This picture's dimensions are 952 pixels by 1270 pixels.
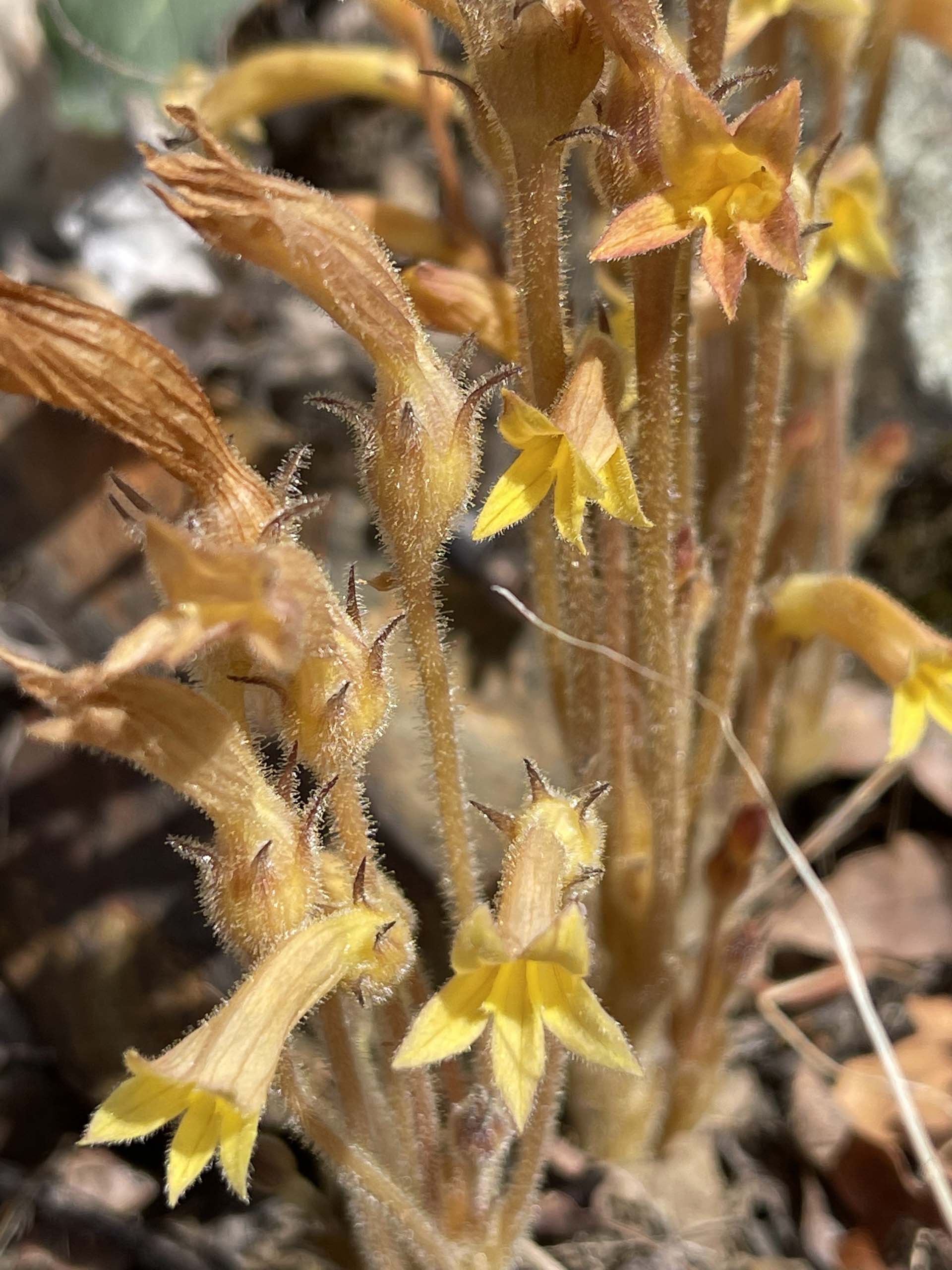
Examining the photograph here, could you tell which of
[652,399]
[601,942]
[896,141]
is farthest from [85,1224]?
[896,141]

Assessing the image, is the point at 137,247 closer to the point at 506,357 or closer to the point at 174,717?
the point at 506,357

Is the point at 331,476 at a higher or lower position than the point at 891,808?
higher

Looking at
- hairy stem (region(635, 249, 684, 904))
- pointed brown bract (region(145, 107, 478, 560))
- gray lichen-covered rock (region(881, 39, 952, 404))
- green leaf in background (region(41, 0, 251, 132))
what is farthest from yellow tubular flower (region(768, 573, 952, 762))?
green leaf in background (region(41, 0, 251, 132))

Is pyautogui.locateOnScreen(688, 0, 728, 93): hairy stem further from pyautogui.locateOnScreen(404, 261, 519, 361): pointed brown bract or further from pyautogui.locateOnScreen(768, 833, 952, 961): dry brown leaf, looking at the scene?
pyautogui.locateOnScreen(768, 833, 952, 961): dry brown leaf

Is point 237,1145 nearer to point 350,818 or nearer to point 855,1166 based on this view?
point 350,818

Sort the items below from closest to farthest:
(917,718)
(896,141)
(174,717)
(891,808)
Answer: (174,717) < (917,718) < (891,808) < (896,141)

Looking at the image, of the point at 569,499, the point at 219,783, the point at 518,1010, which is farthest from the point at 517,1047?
the point at 569,499

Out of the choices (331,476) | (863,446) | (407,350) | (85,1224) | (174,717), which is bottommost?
(85,1224)
